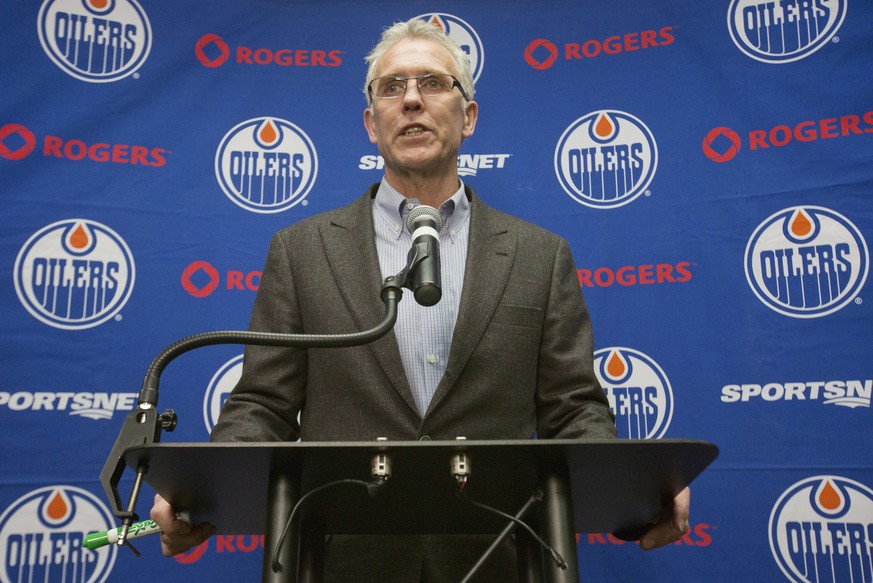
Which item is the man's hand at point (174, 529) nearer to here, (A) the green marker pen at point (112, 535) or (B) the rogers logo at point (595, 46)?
(A) the green marker pen at point (112, 535)

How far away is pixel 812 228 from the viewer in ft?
8.66

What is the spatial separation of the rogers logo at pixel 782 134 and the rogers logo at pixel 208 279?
175 centimetres

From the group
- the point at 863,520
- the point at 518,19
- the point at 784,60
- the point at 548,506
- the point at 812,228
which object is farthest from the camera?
the point at 518,19

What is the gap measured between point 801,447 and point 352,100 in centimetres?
206

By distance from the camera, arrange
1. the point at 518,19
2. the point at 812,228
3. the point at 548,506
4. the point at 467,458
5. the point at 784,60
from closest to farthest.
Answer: the point at 467,458, the point at 548,506, the point at 812,228, the point at 784,60, the point at 518,19

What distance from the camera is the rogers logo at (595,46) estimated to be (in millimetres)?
2977

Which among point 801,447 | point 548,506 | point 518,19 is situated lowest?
point 548,506

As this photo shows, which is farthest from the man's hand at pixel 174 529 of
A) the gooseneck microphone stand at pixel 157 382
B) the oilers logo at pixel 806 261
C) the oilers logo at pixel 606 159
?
the oilers logo at pixel 806 261

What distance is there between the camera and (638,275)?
2.71 metres

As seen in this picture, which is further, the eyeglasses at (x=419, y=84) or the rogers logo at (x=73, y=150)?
the rogers logo at (x=73, y=150)

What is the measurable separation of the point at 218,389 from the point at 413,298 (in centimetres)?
106

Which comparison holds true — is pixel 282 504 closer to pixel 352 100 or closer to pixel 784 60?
pixel 352 100

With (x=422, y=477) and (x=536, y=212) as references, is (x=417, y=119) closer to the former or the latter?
(x=536, y=212)

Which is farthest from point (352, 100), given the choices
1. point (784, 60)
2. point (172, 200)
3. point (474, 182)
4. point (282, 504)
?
point (282, 504)
